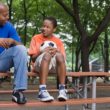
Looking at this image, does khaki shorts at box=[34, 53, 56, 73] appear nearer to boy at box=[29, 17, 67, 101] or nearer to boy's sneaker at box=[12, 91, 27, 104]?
boy at box=[29, 17, 67, 101]

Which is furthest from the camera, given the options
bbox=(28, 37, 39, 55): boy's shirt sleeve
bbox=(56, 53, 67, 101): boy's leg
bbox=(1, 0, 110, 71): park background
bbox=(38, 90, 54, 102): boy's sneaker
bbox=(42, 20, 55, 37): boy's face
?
bbox=(1, 0, 110, 71): park background

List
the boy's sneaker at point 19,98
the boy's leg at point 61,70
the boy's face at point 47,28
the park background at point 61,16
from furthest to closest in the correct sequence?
the park background at point 61,16
the boy's face at point 47,28
the boy's leg at point 61,70
the boy's sneaker at point 19,98

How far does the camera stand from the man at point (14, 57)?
4.96 metres

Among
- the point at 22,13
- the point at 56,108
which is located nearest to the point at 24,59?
the point at 56,108

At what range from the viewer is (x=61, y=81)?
5.39 meters

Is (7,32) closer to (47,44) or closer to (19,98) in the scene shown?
(47,44)

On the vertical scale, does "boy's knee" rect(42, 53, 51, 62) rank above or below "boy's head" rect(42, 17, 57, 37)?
below

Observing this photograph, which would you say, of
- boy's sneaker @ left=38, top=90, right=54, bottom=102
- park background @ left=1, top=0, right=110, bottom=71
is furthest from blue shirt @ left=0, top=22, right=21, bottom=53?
park background @ left=1, top=0, right=110, bottom=71

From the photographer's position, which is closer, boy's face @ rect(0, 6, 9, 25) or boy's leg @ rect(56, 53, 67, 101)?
boy's face @ rect(0, 6, 9, 25)

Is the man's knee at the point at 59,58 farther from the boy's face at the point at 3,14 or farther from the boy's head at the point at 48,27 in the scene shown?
the boy's face at the point at 3,14

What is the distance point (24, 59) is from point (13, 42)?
262mm

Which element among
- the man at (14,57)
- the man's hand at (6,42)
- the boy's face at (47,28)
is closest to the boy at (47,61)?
the boy's face at (47,28)

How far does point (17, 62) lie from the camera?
5.00m

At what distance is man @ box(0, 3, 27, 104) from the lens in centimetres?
496
